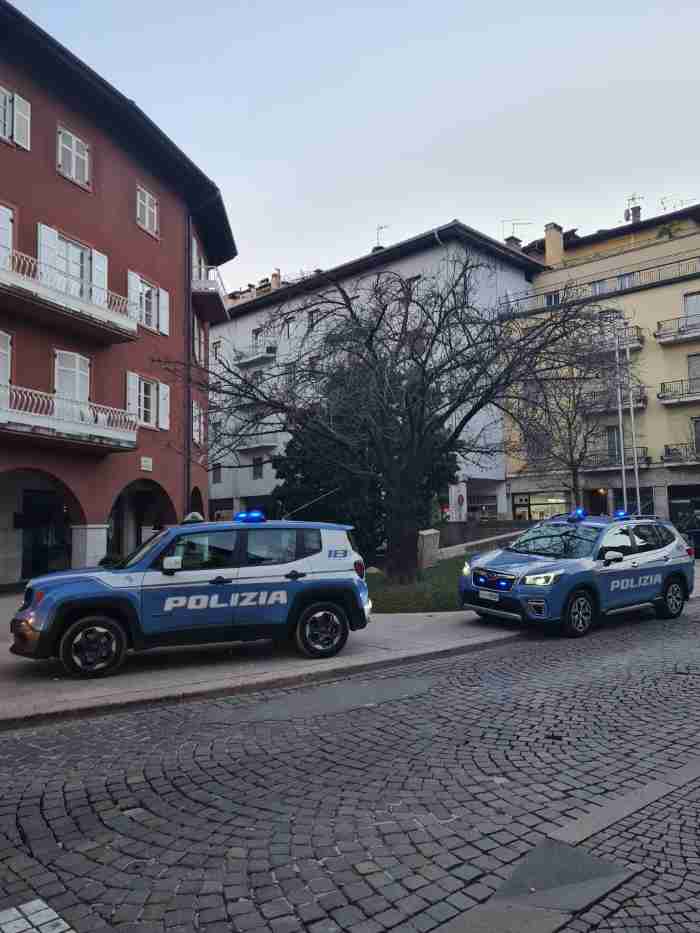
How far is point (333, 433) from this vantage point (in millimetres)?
15312

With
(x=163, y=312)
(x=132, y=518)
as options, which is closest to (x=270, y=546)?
(x=163, y=312)

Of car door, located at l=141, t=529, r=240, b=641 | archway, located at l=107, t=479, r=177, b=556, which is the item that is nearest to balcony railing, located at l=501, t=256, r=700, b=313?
archway, located at l=107, t=479, r=177, b=556

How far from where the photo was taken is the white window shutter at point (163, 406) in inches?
883

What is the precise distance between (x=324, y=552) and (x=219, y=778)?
14.6ft

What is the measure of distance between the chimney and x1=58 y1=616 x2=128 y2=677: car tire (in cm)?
4165

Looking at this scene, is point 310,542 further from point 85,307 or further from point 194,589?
point 85,307

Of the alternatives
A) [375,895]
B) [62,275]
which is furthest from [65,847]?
[62,275]

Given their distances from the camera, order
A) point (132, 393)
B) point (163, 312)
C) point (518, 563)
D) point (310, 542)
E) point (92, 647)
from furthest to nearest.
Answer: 1. point (163, 312)
2. point (132, 393)
3. point (518, 563)
4. point (310, 542)
5. point (92, 647)

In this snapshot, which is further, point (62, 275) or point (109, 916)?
point (62, 275)

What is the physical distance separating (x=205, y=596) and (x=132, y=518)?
18494mm

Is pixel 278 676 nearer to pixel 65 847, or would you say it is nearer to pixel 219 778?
pixel 219 778

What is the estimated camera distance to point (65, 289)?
746 inches

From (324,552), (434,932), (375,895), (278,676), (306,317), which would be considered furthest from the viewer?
(306,317)

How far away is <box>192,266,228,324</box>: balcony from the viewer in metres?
25.5
